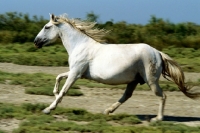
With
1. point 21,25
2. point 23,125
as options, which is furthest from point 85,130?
point 21,25

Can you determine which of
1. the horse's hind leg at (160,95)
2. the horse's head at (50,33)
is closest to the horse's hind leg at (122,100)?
the horse's hind leg at (160,95)

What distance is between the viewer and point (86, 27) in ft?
34.4

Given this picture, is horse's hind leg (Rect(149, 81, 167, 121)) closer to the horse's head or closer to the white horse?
the white horse

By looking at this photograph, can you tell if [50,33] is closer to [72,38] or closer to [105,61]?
[72,38]

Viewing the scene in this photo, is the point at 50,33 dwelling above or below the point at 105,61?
above

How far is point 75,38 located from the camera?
34.0 feet

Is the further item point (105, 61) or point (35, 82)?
point (35, 82)

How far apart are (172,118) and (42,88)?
11.5ft

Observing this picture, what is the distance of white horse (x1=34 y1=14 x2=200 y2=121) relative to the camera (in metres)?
9.71

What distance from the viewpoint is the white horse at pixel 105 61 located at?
971cm

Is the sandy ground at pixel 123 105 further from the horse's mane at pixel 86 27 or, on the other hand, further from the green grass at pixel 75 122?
the horse's mane at pixel 86 27

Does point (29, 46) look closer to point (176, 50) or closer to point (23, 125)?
point (176, 50)

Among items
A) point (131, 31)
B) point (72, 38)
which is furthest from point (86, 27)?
point (131, 31)

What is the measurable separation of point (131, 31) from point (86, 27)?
1405cm
